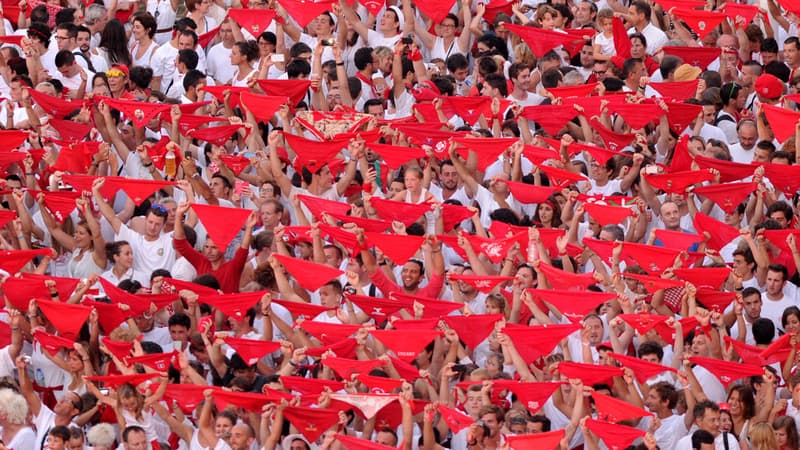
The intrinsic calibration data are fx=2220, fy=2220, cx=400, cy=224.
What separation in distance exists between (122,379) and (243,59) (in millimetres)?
5198

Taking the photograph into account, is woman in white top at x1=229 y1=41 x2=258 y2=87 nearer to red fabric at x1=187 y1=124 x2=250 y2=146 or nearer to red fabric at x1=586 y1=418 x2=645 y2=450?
red fabric at x1=187 y1=124 x2=250 y2=146

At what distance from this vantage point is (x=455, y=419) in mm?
15375

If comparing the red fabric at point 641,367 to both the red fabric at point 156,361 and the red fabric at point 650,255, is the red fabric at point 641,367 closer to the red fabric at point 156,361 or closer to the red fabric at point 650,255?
the red fabric at point 650,255

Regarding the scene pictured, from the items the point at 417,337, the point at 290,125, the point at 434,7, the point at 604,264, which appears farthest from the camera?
the point at 434,7

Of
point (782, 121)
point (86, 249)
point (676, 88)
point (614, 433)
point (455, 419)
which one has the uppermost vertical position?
point (782, 121)

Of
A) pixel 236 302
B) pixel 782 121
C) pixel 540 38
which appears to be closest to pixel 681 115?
pixel 782 121

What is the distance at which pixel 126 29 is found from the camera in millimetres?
21359

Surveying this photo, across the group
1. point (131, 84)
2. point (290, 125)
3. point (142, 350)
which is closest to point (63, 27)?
point (131, 84)

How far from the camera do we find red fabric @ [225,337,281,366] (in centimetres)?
1636

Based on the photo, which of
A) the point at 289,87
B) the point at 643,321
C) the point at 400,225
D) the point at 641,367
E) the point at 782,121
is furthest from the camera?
the point at 289,87

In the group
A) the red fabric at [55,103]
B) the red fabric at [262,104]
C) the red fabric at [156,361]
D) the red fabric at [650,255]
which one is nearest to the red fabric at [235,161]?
the red fabric at [262,104]

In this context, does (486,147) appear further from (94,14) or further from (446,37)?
(94,14)

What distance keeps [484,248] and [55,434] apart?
390 centimetres

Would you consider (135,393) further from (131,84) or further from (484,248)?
(131,84)
